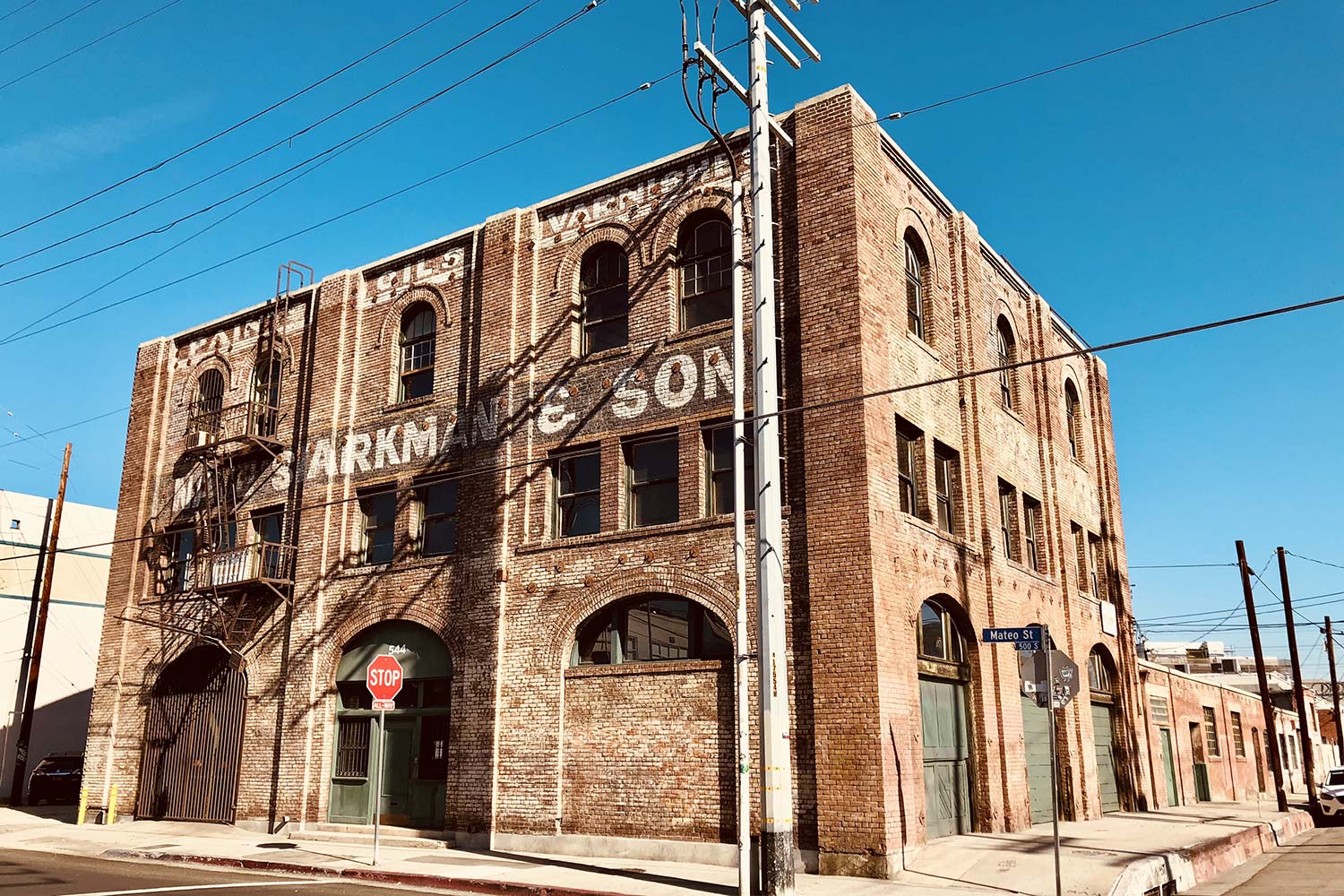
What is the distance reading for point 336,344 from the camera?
956 inches

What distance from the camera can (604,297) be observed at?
20672 millimetres

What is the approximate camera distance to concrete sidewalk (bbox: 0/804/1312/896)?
46.3 feet

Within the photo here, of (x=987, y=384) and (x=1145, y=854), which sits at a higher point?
(x=987, y=384)

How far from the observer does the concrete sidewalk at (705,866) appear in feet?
46.3

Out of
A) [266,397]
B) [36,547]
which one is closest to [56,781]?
[36,547]

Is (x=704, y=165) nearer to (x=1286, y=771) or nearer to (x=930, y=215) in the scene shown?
(x=930, y=215)

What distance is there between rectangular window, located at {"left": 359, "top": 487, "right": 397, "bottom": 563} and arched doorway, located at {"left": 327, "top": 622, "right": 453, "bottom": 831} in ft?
5.42

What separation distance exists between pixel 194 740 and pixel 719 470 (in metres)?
14.0

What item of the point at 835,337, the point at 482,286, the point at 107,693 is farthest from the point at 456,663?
the point at 107,693

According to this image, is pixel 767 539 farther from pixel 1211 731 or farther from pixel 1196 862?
pixel 1211 731

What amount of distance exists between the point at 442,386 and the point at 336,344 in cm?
361

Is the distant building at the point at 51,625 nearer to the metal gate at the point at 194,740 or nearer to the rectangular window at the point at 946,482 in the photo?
the metal gate at the point at 194,740

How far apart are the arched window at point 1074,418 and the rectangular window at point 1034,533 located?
4.34 m

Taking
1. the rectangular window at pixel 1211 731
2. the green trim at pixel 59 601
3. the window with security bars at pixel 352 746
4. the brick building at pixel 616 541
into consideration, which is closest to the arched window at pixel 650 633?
the brick building at pixel 616 541
